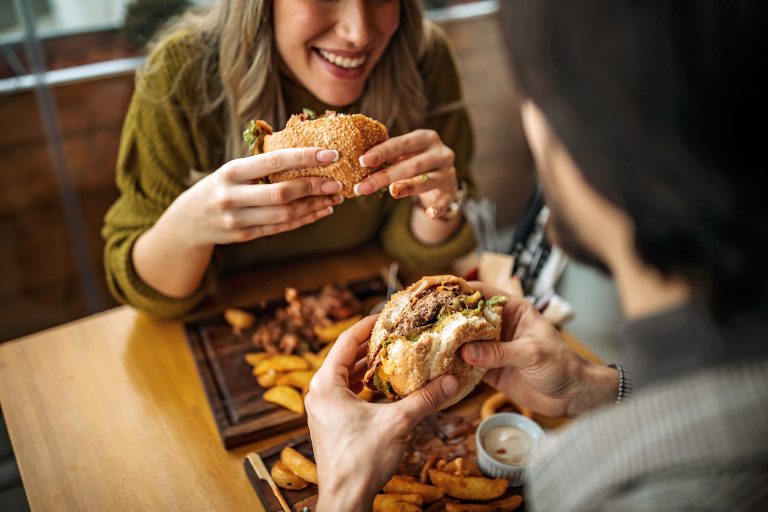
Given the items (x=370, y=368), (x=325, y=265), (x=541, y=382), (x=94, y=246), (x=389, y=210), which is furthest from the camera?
(x=94, y=246)

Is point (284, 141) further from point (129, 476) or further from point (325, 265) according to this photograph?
point (129, 476)

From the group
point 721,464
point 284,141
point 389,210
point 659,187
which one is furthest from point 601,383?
point 389,210

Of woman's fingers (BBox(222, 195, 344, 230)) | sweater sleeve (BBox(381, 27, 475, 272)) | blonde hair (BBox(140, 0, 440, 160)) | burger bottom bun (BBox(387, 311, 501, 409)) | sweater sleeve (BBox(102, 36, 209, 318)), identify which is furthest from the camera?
sweater sleeve (BBox(381, 27, 475, 272))

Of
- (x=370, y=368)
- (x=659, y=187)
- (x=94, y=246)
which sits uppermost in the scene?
(x=659, y=187)

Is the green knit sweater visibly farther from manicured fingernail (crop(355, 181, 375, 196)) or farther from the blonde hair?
manicured fingernail (crop(355, 181, 375, 196))

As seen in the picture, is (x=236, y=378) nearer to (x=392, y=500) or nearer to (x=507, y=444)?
(x=392, y=500)

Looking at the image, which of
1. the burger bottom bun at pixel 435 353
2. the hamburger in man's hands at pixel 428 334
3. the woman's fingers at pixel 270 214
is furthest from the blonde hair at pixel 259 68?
the burger bottom bun at pixel 435 353

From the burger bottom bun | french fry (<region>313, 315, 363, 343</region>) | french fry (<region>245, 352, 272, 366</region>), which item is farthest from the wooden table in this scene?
the burger bottom bun
